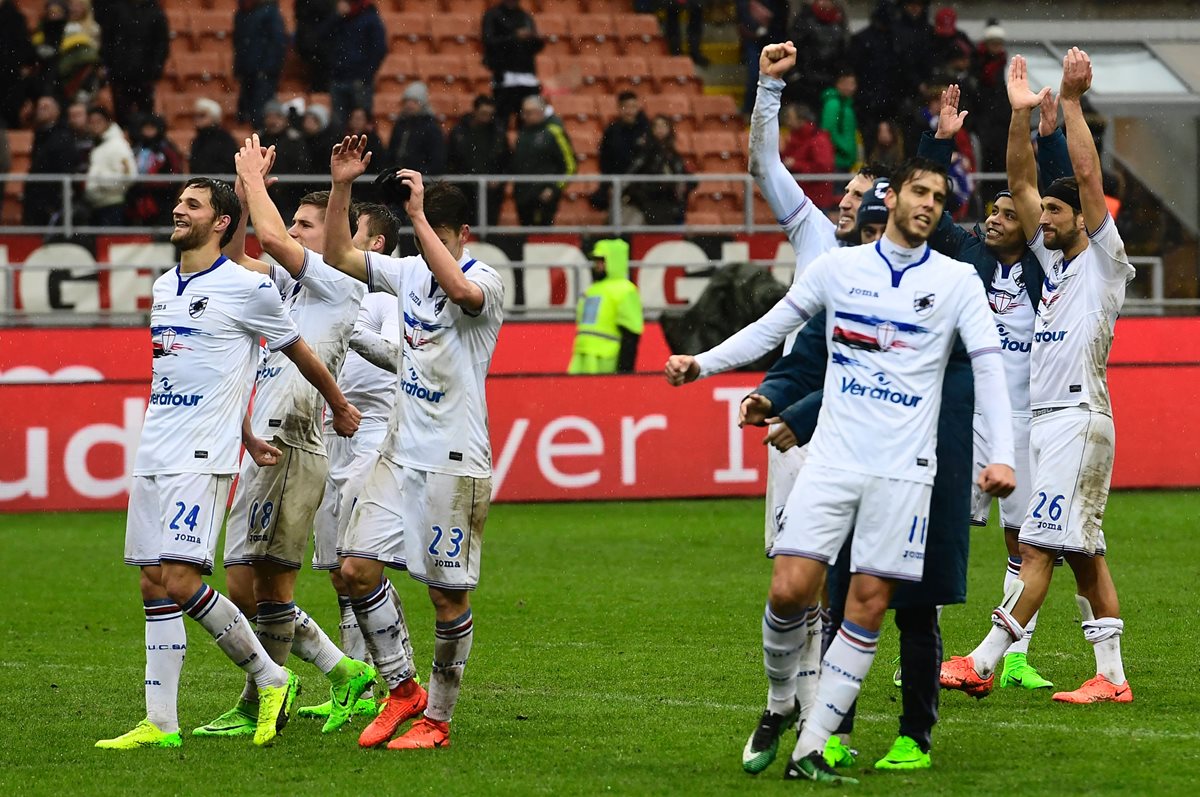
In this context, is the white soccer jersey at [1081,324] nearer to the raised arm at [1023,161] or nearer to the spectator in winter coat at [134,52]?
the raised arm at [1023,161]

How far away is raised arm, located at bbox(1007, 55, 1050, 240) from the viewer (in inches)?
323

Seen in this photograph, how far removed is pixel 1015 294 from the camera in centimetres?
870

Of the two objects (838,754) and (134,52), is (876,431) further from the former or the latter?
(134,52)

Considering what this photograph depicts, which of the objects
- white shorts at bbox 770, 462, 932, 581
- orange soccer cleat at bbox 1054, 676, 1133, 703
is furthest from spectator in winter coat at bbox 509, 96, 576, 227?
white shorts at bbox 770, 462, 932, 581

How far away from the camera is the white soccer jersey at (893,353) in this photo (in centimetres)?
634

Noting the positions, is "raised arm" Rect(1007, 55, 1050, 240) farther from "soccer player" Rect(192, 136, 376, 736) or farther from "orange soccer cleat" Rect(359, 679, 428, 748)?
"orange soccer cleat" Rect(359, 679, 428, 748)

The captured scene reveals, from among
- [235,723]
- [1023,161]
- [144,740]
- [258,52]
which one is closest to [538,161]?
[258,52]

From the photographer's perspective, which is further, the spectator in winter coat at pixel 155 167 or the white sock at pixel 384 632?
the spectator in winter coat at pixel 155 167

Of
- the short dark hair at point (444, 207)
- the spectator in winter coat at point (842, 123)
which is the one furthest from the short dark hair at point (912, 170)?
the spectator in winter coat at point (842, 123)

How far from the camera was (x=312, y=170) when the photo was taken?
19.9 metres

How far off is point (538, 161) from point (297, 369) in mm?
12648

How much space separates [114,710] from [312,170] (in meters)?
12.4

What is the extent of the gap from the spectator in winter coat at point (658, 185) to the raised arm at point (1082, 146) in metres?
12.6

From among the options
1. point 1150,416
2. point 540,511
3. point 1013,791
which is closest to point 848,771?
point 1013,791
